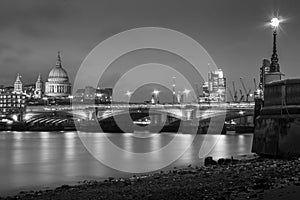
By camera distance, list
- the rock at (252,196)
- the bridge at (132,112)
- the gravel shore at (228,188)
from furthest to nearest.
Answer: the bridge at (132,112)
the gravel shore at (228,188)
the rock at (252,196)

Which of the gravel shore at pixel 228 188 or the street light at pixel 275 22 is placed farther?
the street light at pixel 275 22

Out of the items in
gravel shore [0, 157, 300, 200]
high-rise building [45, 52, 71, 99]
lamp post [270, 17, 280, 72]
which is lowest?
gravel shore [0, 157, 300, 200]

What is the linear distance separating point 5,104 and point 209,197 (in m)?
180

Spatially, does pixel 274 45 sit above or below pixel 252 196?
above

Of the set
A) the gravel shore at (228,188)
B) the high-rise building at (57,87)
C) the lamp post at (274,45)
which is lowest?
the gravel shore at (228,188)

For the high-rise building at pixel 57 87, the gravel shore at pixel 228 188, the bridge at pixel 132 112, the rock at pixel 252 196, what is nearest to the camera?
the rock at pixel 252 196

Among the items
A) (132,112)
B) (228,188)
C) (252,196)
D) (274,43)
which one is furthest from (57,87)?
(252,196)

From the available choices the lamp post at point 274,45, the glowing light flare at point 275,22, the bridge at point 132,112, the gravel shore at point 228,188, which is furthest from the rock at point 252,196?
the bridge at point 132,112

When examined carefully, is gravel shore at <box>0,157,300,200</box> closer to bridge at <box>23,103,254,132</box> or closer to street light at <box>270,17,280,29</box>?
street light at <box>270,17,280,29</box>

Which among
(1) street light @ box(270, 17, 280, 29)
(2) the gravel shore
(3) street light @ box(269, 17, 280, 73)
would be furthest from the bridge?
(2) the gravel shore

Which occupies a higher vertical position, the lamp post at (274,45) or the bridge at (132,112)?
the lamp post at (274,45)

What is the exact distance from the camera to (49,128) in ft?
392

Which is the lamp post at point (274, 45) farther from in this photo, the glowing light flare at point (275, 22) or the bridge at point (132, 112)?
the bridge at point (132, 112)

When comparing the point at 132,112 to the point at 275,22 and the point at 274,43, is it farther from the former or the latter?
the point at 275,22
